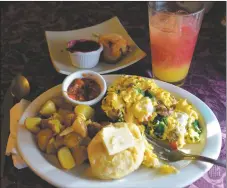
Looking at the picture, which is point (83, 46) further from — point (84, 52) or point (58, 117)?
point (58, 117)

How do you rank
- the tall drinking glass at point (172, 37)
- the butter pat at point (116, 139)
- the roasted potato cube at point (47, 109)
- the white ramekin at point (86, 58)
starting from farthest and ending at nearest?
1. the white ramekin at point (86, 58)
2. the tall drinking glass at point (172, 37)
3. the roasted potato cube at point (47, 109)
4. the butter pat at point (116, 139)

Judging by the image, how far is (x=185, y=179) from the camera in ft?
3.17

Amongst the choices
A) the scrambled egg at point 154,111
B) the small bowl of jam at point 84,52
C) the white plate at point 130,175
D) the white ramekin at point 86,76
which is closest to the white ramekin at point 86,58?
the small bowl of jam at point 84,52

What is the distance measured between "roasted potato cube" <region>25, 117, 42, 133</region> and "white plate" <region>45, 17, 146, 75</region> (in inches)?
13.1

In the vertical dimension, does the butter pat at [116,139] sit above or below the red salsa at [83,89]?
above

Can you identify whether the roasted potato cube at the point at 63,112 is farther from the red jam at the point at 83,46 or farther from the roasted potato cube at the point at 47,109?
the red jam at the point at 83,46

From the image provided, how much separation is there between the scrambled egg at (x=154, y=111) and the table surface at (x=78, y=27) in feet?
0.44

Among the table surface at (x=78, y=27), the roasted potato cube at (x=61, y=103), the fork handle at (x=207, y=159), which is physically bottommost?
the table surface at (x=78, y=27)

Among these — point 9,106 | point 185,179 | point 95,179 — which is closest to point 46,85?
point 9,106

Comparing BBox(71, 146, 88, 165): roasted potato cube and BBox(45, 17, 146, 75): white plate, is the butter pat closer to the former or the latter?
BBox(71, 146, 88, 165): roasted potato cube

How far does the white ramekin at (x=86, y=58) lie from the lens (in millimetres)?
1418

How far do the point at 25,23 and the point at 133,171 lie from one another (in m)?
1.12

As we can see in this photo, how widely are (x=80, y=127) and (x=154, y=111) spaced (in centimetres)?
24

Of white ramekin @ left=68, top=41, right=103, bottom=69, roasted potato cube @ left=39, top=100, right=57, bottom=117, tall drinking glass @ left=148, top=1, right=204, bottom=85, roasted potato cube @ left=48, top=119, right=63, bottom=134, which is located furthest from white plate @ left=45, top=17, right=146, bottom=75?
roasted potato cube @ left=48, top=119, right=63, bottom=134
